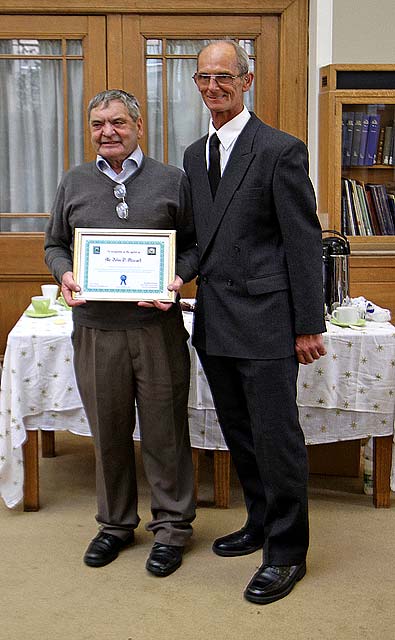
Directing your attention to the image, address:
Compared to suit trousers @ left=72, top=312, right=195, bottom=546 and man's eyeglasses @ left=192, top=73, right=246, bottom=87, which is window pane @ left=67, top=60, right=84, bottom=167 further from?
man's eyeglasses @ left=192, top=73, right=246, bottom=87

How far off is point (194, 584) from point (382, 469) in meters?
0.91

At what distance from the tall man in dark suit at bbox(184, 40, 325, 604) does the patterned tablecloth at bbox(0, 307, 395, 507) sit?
532 millimetres

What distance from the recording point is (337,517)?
10.4 feet

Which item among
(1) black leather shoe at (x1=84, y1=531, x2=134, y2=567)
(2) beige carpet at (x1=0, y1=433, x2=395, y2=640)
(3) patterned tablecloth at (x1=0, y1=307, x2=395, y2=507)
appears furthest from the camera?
(3) patterned tablecloth at (x1=0, y1=307, x2=395, y2=507)

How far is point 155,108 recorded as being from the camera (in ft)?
16.1

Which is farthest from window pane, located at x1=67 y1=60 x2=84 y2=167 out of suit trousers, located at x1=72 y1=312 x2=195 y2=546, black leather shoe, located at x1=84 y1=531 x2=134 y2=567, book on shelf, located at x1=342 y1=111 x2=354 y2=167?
black leather shoe, located at x1=84 y1=531 x2=134 y2=567

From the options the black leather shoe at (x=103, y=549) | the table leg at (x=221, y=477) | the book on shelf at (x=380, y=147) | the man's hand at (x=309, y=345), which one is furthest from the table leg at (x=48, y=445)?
the book on shelf at (x=380, y=147)

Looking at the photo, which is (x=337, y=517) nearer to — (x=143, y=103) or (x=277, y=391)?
(x=277, y=391)

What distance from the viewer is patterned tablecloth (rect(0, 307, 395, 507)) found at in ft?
10.2

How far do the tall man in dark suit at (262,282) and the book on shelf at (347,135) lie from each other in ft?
6.58

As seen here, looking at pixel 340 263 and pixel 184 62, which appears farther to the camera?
pixel 184 62

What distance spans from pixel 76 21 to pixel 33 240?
3.88 ft

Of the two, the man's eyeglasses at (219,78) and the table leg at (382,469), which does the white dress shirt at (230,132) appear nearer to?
the man's eyeglasses at (219,78)

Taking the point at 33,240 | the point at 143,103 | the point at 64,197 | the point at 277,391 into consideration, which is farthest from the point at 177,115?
the point at 277,391
